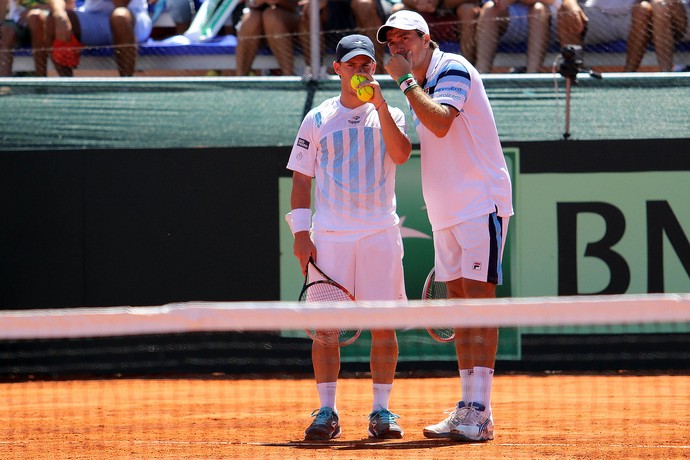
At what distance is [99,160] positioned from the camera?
8.90m

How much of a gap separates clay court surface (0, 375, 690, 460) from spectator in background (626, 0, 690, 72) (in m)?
2.78

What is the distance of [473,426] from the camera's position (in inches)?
207

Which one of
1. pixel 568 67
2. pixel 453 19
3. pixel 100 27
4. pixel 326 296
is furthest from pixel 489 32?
pixel 326 296

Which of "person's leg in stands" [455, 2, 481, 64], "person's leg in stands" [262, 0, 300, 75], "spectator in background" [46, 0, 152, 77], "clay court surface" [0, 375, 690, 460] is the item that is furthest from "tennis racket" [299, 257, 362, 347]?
"spectator in background" [46, 0, 152, 77]

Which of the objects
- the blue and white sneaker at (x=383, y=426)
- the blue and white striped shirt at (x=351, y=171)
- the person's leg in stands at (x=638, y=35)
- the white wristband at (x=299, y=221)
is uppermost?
the person's leg in stands at (x=638, y=35)

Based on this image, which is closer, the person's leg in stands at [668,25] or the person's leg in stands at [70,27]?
the person's leg in stands at [668,25]

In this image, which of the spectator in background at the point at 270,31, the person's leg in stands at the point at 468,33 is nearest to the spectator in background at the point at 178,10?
the spectator in background at the point at 270,31

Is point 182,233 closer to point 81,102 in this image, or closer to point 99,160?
point 99,160

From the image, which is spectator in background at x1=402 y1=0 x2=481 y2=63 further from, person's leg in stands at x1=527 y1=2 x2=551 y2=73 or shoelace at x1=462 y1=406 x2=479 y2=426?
shoelace at x1=462 y1=406 x2=479 y2=426

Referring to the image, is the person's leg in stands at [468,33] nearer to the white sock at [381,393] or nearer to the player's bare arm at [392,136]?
the player's bare arm at [392,136]

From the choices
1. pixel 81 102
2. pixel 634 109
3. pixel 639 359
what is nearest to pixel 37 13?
pixel 81 102

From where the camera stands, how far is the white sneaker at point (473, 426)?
17.3ft

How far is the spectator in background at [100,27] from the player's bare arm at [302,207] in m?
4.66

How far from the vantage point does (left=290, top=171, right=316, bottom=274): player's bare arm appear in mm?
5512
